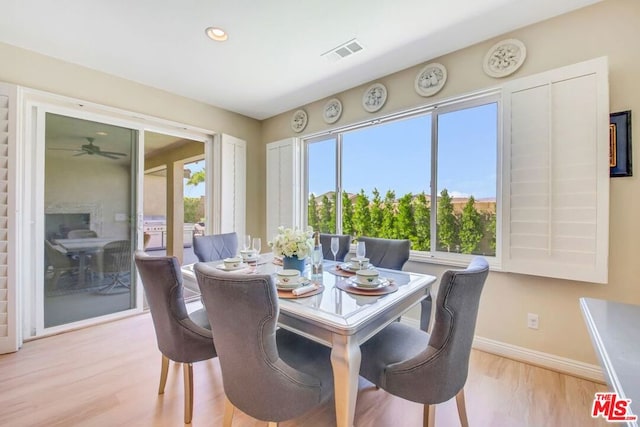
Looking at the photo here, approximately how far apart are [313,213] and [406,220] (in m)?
1.40

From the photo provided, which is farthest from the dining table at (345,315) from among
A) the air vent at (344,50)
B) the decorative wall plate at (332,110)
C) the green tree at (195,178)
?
the green tree at (195,178)

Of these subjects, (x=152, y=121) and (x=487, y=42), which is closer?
(x=487, y=42)

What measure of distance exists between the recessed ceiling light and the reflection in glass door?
160cm

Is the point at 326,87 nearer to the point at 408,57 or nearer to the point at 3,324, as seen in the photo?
the point at 408,57

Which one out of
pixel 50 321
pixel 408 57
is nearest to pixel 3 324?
pixel 50 321

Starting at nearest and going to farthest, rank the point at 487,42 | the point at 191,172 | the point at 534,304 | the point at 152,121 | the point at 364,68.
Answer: the point at 534,304
the point at 487,42
the point at 364,68
the point at 152,121
the point at 191,172

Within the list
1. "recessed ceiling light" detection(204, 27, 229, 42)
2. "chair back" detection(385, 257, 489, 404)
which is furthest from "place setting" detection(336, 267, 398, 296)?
"recessed ceiling light" detection(204, 27, 229, 42)

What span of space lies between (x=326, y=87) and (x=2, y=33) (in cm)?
289

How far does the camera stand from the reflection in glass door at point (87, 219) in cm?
272

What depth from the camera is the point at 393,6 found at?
1.99 metres

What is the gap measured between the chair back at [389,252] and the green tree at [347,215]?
0.96 meters

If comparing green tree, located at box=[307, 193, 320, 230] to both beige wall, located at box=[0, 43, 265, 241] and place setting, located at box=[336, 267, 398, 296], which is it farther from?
place setting, located at box=[336, 267, 398, 296]

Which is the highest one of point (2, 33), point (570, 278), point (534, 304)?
point (2, 33)

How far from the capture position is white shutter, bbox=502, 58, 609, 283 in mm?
1864
